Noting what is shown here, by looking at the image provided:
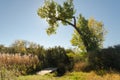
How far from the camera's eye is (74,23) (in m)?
32.1

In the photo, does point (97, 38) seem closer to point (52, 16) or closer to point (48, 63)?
point (52, 16)

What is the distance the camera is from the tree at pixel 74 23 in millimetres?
32188

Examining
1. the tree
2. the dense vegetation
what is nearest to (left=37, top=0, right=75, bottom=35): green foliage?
the tree

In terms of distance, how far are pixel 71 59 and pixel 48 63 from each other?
7.42 ft

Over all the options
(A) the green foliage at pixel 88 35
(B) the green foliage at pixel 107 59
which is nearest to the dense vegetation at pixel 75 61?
(B) the green foliage at pixel 107 59

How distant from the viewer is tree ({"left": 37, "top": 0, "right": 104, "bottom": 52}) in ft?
106

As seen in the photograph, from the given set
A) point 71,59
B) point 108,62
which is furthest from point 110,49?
point 71,59

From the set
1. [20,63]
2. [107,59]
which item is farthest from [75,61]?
[20,63]

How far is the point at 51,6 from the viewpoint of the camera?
108 feet

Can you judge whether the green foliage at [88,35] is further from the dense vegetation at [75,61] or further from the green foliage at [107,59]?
the green foliage at [107,59]

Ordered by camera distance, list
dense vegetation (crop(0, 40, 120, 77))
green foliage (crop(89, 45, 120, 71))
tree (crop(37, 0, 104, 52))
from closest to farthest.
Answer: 1. dense vegetation (crop(0, 40, 120, 77))
2. green foliage (crop(89, 45, 120, 71))
3. tree (crop(37, 0, 104, 52))

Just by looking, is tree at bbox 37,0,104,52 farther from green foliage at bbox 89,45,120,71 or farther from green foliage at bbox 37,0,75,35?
green foliage at bbox 89,45,120,71

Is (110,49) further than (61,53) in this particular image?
No

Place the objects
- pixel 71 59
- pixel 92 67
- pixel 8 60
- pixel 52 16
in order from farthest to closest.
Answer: pixel 52 16 → pixel 71 59 → pixel 92 67 → pixel 8 60
